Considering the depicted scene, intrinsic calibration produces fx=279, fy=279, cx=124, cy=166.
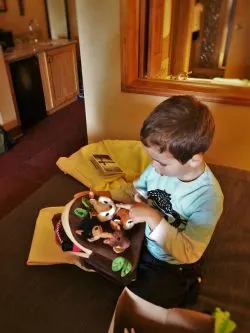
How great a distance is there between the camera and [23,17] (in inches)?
136

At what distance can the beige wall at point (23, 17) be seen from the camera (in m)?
3.24

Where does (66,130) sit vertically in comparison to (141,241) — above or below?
below

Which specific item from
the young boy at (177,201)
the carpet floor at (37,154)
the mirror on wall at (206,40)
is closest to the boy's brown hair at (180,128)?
the young boy at (177,201)

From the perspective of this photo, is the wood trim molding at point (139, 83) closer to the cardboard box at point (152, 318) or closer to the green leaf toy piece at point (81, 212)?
the green leaf toy piece at point (81, 212)

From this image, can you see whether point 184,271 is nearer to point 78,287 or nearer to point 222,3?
point 78,287

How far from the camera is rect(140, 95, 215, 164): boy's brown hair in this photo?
0.70 meters

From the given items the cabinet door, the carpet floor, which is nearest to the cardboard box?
the carpet floor

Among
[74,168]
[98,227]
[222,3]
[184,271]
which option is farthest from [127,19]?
[222,3]

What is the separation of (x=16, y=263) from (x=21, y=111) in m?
2.27

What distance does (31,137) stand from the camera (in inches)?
112

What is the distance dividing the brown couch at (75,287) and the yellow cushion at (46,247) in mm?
23

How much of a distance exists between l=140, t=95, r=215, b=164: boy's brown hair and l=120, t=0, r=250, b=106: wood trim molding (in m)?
0.93

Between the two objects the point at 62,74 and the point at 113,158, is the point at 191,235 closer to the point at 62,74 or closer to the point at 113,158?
the point at 113,158

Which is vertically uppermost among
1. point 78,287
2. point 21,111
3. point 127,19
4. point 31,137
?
point 127,19
